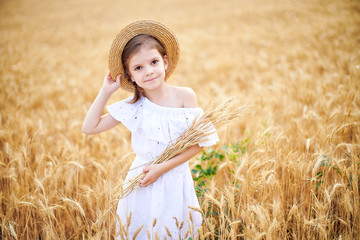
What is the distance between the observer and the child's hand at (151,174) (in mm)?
1497

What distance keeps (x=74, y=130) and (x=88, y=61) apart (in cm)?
509

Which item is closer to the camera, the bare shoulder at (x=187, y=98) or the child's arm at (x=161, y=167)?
the child's arm at (x=161, y=167)

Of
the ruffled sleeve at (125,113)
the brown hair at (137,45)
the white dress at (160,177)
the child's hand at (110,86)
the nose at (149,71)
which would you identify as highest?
the brown hair at (137,45)

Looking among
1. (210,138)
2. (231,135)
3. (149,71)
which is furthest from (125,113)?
(231,135)

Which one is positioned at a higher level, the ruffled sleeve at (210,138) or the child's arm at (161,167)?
the ruffled sleeve at (210,138)

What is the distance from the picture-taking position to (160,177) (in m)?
1.61

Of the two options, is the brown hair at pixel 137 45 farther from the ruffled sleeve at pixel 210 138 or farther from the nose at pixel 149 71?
the ruffled sleeve at pixel 210 138

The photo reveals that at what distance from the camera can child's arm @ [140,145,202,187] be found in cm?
150

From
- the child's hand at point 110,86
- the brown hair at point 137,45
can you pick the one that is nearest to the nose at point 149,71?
the brown hair at point 137,45

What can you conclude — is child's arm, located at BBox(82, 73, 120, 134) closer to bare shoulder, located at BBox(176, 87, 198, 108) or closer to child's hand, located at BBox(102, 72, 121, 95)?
child's hand, located at BBox(102, 72, 121, 95)

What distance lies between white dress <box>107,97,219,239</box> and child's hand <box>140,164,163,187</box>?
9cm

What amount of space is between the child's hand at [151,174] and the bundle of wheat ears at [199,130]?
5 cm

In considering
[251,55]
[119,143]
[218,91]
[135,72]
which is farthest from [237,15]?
[135,72]

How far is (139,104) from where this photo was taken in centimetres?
166
